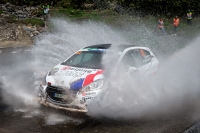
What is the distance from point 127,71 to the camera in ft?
26.7

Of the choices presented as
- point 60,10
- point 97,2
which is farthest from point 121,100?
point 97,2

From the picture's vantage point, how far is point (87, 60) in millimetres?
8469

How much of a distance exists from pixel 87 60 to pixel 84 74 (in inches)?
39.8

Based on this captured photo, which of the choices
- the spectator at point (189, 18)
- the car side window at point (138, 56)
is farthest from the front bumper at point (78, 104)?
the spectator at point (189, 18)

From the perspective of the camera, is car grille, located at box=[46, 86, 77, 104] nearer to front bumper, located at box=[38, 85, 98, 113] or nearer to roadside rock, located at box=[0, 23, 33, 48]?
front bumper, located at box=[38, 85, 98, 113]

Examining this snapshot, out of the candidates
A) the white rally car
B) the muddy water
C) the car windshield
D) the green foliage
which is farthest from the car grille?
the green foliage

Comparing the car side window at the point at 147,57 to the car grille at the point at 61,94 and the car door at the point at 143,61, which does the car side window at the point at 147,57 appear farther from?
the car grille at the point at 61,94

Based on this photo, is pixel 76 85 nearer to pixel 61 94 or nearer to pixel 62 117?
pixel 61 94

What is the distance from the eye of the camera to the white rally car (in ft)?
23.4

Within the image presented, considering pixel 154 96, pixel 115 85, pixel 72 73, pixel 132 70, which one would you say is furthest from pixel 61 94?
pixel 154 96

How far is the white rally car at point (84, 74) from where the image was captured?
7.13 meters

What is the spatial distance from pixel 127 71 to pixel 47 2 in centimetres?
3056

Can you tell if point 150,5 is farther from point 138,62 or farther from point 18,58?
point 138,62

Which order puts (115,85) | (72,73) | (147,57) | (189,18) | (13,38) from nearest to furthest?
(115,85) < (72,73) < (147,57) < (13,38) < (189,18)
